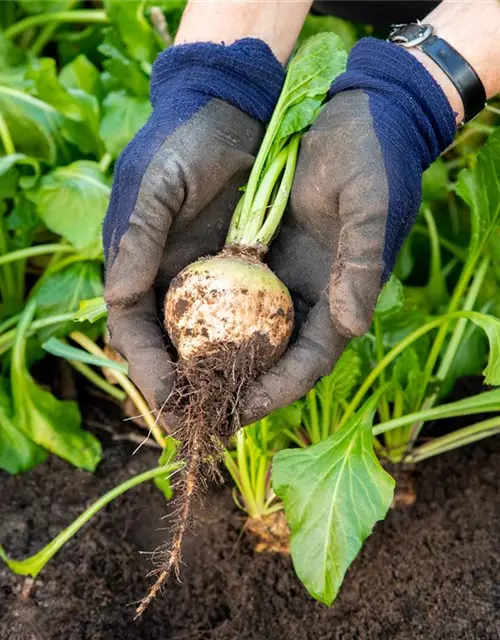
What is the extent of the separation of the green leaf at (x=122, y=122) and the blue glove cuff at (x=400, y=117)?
78 centimetres

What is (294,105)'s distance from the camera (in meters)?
1.61

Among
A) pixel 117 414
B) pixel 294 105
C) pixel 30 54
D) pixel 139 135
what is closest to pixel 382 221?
pixel 294 105

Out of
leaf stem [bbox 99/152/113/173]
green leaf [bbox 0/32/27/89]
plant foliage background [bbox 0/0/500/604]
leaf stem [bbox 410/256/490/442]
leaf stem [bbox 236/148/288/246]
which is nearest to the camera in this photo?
plant foliage background [bbox 0/0/500/604]

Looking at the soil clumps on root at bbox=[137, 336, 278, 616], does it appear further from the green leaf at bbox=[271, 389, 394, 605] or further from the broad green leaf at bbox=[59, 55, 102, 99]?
the broad green leaf at bbox=[59, 55, 102, 99]

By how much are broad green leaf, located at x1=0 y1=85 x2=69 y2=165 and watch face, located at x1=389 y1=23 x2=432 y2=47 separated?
1147 mm

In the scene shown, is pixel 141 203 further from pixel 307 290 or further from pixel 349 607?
pixel 349 607

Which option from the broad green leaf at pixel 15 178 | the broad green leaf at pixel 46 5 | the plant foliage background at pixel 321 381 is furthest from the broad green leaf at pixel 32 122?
the broad green leaf at pixel 46 5

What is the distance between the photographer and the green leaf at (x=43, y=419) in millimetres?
2002

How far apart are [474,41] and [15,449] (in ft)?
4.98

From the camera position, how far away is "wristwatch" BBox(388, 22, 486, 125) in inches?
59.4

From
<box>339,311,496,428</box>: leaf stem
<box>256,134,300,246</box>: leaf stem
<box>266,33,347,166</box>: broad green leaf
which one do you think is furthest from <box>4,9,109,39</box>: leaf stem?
<box>339,311,496,428</box>: leaf stem

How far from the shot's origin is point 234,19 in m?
1.64

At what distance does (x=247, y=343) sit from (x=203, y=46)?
66cm

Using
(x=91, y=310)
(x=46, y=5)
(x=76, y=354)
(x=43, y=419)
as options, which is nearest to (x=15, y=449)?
(x=43, y=419)
